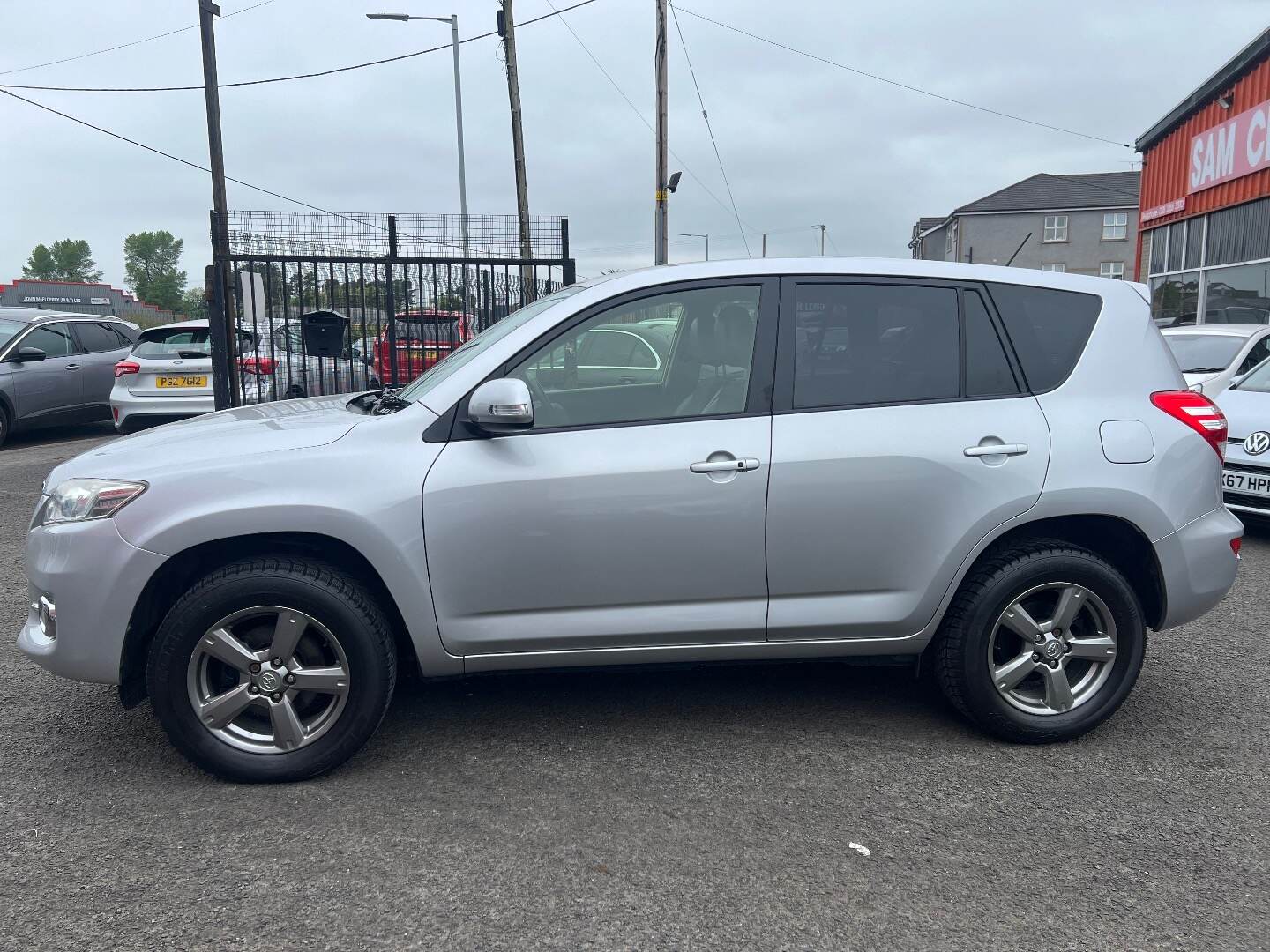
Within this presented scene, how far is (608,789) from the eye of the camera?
344 cm

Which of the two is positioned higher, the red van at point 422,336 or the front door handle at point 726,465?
the red van at point 422,336

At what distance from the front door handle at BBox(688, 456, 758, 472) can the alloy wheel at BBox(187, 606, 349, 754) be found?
1.31 m

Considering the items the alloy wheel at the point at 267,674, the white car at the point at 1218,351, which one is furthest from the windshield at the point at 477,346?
the white car at the point at 1218,351

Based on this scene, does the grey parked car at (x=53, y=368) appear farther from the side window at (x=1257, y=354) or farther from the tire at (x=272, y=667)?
the side window at (x=1257, y=354)

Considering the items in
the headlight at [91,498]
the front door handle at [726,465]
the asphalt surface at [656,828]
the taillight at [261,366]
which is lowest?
the asphalt surface at [656,828]

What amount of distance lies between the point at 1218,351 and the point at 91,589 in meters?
9.17

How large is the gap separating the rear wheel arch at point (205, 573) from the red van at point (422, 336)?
23.9 feet

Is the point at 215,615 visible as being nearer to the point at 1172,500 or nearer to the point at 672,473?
the point at 672,473

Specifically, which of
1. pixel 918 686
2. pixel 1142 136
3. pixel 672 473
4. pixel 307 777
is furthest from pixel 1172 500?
pixel 1142 136

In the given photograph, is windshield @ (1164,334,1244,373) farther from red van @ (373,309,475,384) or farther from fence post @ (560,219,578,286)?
red van @ (373,309,475,384)

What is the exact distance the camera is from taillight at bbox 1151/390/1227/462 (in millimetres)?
3807

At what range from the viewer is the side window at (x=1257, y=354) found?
885cm

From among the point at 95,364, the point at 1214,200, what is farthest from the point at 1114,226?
the point at 95,364

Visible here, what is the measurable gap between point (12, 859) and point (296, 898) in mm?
893
